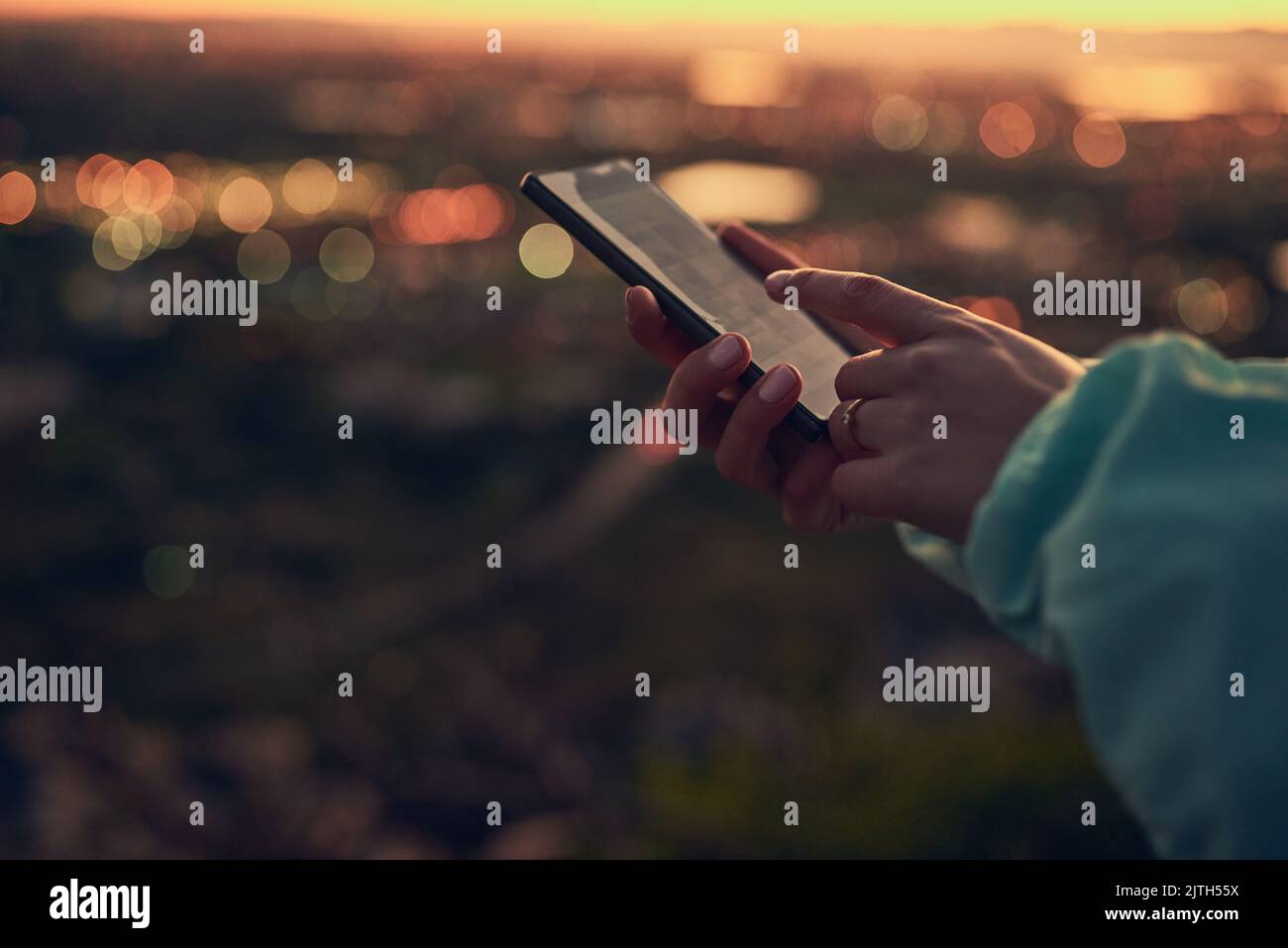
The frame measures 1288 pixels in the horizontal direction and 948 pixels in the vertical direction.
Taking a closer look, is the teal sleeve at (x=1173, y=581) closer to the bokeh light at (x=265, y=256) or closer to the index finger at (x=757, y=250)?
the index finger at (x=757, y=250)

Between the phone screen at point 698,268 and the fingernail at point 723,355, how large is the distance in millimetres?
60

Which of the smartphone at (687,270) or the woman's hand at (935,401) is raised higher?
the smartphone at (687,270)

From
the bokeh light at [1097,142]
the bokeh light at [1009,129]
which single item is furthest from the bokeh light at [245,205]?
the bokeh light at [1097,142]

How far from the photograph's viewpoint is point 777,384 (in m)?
1.01

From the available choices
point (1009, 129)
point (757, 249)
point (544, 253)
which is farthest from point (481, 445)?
point (1009, 129)

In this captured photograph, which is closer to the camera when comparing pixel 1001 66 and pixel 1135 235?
pixel 1135 235

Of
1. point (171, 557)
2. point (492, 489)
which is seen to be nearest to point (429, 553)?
point (492, 489)

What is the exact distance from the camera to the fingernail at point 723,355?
100 cm

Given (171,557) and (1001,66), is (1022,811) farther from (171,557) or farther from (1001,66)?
(1001,66)

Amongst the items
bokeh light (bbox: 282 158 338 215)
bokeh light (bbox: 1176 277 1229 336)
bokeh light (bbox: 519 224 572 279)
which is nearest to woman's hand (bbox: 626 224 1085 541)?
bokeh light (bbox: 1176 277 1229 336)

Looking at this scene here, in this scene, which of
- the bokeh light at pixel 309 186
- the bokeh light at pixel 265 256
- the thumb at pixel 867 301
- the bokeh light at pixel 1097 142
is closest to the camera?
the thumb at pixel 867 301

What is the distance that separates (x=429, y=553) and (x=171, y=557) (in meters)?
4.00

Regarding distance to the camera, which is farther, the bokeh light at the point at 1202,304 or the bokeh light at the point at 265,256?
the bokeh light at the point at 265,256

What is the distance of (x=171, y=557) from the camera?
17.6 metres
